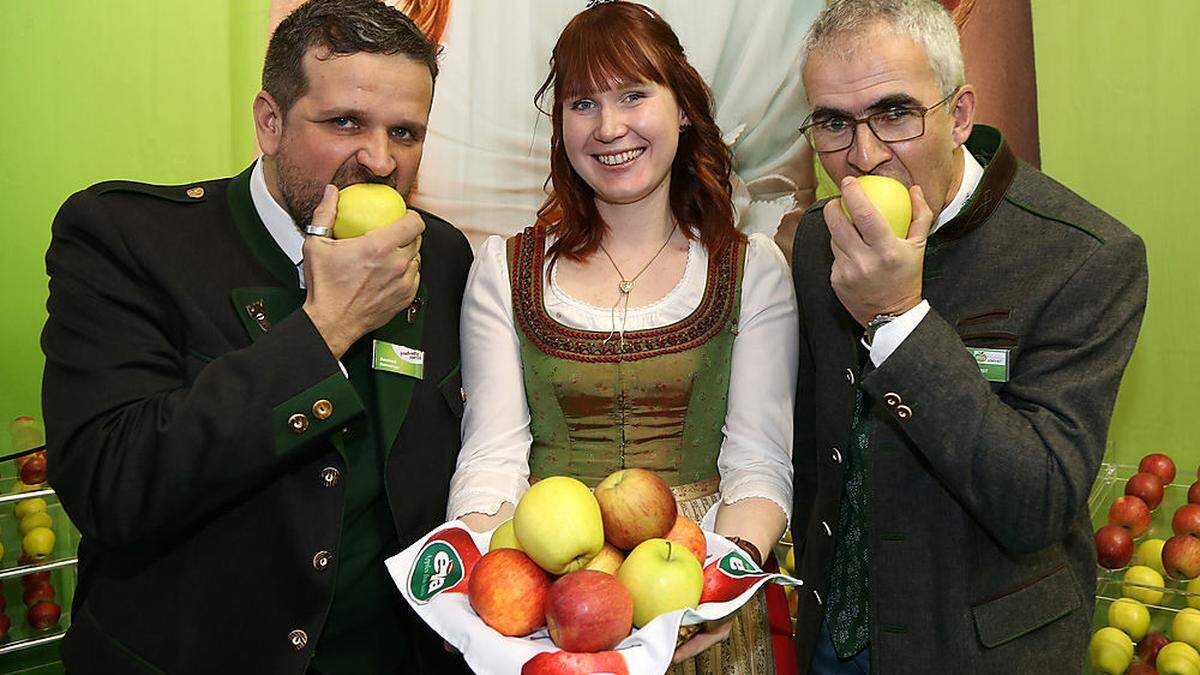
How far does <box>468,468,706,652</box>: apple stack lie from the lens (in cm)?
124

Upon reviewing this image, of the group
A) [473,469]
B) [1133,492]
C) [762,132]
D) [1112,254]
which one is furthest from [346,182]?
[1133,492]

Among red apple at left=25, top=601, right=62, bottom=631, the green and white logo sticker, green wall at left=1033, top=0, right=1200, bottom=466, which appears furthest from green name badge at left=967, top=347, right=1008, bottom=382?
red apple at left=25, top=601, right=62, bottom=631

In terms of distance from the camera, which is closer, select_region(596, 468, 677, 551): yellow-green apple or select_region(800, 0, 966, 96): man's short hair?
select_region(596, 468, 677, 551): yellow-green apple

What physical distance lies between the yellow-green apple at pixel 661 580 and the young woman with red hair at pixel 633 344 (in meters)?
0.53

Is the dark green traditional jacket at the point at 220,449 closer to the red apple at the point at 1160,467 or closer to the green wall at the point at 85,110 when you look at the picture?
the green wall at the point at 85,110

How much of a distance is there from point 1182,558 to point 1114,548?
156 millimetres

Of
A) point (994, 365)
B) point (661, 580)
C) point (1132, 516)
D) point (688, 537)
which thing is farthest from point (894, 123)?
point (1132, 516)

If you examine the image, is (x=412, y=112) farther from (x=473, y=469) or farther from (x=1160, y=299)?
(x=1160, y=299)

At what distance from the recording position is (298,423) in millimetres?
1538

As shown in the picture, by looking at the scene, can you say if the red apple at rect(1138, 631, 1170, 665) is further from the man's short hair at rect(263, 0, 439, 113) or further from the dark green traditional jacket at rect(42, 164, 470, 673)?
the man's short hair at rect(263, 0, 439, 113)

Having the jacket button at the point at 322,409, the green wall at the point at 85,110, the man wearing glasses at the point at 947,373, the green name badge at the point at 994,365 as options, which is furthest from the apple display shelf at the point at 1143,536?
the green wall at the point at 85,110

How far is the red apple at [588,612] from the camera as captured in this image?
122 centimetres

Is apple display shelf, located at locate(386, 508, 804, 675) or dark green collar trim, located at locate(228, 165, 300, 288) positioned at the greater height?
dark green collar trim, located at locate(228, 165, 300, 288)

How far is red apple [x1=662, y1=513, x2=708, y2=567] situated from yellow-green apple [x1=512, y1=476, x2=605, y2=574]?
0.11 metres
